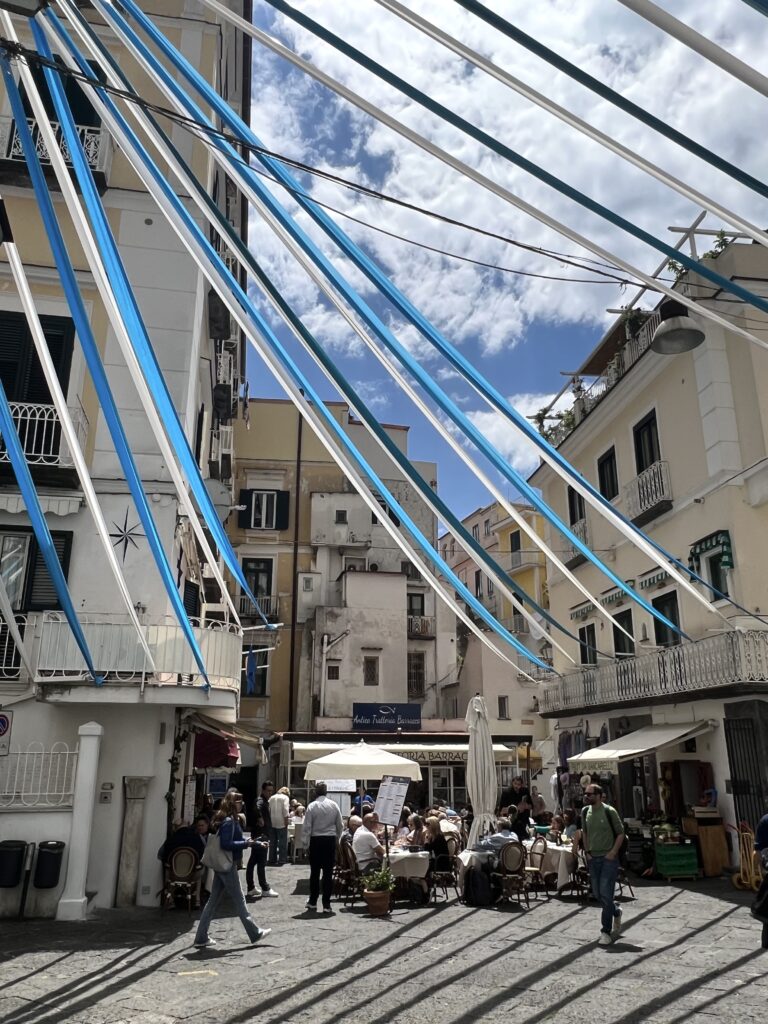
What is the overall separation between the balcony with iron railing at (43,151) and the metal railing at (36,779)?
863 centimetres

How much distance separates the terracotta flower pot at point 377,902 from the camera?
9.65 metres

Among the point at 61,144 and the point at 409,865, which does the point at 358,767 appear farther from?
the point at 61,144

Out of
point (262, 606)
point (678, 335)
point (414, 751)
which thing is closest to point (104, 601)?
point (678, 335)

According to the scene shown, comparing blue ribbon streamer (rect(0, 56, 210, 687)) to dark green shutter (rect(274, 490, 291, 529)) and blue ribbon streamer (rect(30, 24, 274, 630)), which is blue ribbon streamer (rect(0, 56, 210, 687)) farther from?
dark green shutter (rect(274, 490, 291, 529))

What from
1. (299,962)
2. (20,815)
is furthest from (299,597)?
(299,962)

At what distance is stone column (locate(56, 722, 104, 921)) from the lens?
31.7 ft

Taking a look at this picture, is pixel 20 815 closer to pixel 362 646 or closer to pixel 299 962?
pixel 299 962

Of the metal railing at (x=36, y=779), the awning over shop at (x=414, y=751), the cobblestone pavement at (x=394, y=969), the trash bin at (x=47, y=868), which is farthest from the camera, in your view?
the awning over shop at (x=414, y=751)

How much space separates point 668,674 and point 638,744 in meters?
1.60

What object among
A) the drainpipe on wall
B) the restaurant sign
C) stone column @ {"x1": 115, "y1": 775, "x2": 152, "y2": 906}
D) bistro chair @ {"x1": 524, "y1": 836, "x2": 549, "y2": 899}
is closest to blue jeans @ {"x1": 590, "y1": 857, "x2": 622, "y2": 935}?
bistro chair @ {"x1": 524, "y1": 836, "x2": 549, "y2": 899}

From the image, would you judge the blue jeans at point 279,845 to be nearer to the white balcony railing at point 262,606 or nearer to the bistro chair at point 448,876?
the bistro chair at point 448,876

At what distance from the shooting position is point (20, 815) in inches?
392

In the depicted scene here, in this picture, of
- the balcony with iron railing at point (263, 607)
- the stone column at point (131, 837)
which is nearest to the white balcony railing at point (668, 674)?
the stone column at point (131, 837)

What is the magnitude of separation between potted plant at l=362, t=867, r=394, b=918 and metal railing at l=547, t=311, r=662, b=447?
12.0 meters
